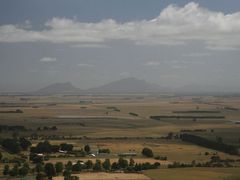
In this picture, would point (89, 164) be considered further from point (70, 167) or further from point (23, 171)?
point (23, 171)

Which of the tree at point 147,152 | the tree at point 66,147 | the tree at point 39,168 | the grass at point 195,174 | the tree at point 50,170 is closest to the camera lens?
the grass at point 195,174

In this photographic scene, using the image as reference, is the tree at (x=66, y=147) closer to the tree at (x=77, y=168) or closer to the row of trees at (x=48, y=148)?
the row of trees at (x=48, y=148)

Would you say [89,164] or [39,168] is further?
[89,164]

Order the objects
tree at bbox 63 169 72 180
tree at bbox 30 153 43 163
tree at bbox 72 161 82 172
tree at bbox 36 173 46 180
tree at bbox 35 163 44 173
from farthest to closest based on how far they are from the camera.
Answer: tree at bbox 30 153 43 163
tree at bbox 72 161 82 172
tree at bbox 35 163 44 173
tree at bbox 36 173 46 180
tree at bbox 63 169 72 180

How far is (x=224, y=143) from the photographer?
245 feet

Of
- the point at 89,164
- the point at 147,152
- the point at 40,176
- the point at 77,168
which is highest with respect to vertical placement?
the point at 147,152

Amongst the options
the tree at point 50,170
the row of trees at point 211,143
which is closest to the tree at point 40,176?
the tree at point 50,170

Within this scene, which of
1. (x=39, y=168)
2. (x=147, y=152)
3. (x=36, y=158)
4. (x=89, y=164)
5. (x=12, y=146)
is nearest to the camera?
(x=39, y=168)

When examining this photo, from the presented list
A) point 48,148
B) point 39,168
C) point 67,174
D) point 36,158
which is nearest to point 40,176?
point 67,174

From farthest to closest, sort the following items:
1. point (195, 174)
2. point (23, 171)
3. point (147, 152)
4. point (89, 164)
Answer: point (147, 152), point (89, 164), point (195, 174), point (23, 171)

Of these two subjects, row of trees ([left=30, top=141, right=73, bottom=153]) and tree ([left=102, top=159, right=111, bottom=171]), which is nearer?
tree ([left=102, top=159, right=111, bottom=171])

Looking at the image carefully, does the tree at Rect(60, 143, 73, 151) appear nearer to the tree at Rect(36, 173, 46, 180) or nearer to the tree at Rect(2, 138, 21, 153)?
the tree at Rect(2, 138, 21, 153)

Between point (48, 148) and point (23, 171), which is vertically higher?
point (48, 148)

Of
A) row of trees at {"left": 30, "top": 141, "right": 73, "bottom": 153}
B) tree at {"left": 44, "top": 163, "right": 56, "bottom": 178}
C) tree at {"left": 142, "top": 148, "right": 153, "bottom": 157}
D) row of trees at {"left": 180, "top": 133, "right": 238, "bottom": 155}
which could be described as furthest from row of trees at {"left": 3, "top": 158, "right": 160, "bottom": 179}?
row of trees at {"left": 180, "top": 133, "right": 238, "bottom": 155}
